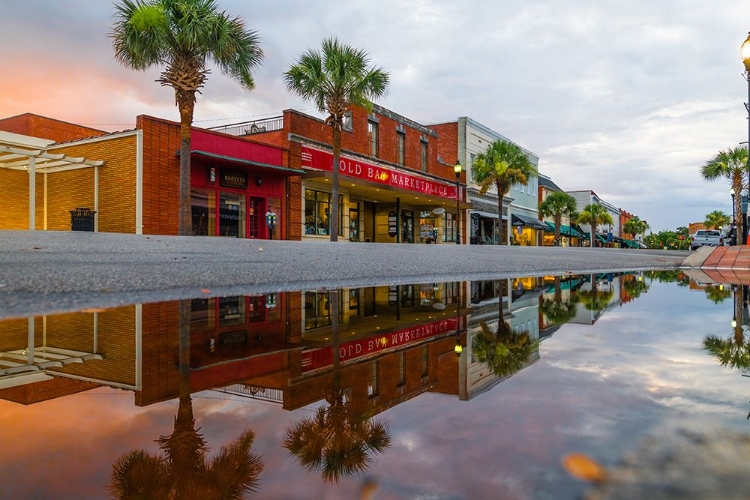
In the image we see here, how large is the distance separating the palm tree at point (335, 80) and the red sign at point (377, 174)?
8.64ft

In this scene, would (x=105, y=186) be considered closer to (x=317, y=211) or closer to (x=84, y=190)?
(x=84, y=190)

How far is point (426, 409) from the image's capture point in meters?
1.47

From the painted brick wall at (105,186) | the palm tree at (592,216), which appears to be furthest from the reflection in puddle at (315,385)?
the palm tree at (592,216)

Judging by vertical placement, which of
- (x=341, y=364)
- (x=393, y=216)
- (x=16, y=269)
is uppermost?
(x=393, y=216)

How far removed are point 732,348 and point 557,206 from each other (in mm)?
57624

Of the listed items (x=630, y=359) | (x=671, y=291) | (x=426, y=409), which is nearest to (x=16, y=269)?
(x=426, y=409)

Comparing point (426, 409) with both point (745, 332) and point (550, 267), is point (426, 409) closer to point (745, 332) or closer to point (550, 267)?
point (745, 332)

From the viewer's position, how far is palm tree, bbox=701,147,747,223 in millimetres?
38062

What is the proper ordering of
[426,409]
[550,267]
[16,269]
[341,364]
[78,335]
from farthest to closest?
[550,267] < [16,269] < [78,335] < [341,364] < [426,409]

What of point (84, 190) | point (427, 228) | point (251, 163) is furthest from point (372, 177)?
point (84, 190)

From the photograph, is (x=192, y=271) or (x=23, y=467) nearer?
(x=23, y=467)

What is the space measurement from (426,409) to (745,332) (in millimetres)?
2527

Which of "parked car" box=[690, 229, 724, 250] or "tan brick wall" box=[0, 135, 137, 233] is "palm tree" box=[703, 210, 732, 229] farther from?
"tan brick wall" box=[0, 135, 137, 233]

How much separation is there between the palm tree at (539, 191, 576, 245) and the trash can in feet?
156
